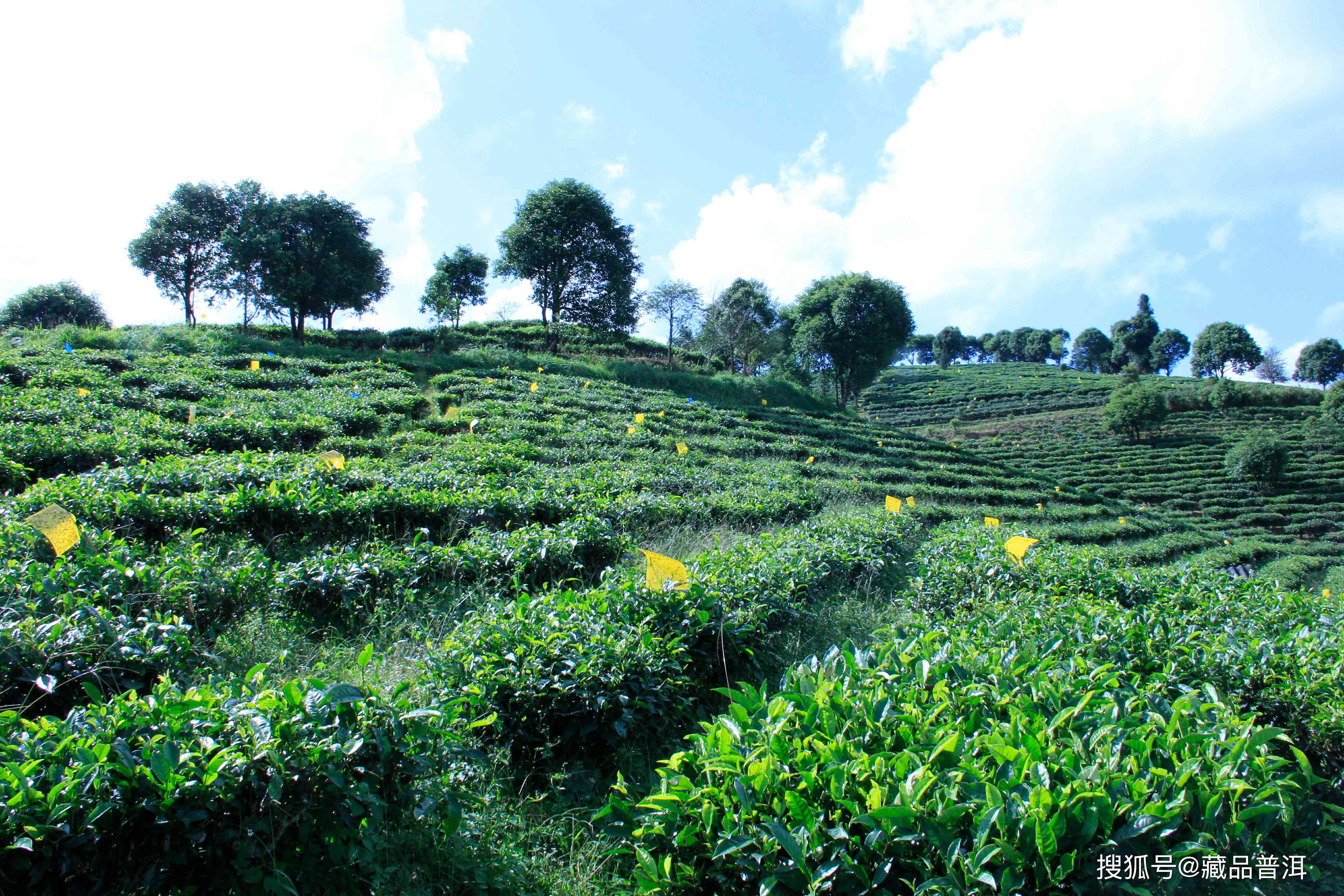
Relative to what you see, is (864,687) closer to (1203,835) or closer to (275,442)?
(1203,835)

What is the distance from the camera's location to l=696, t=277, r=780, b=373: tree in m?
34.4

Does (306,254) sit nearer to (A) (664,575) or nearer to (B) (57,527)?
(B) (57,527)

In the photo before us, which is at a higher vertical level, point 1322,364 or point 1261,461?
point 1322,364

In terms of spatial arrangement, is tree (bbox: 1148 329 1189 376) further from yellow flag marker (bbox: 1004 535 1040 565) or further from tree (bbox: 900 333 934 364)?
yellow flag marker (bbox: 1004 535 1040 565)

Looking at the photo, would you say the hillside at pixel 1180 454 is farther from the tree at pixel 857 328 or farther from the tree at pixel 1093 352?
the tree at pixel 1093 352

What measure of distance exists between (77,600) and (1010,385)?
63392 mm

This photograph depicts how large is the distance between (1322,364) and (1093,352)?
2036 centimetres

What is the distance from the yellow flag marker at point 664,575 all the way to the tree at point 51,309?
36248 mm

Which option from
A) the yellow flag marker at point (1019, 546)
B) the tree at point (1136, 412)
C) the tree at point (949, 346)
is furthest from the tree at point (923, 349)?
the yellow flag marker at point (1019, 546)

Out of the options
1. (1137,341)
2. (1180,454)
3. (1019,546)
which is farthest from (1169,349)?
(1019,546)

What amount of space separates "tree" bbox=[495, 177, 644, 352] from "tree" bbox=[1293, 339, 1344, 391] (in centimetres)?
6788

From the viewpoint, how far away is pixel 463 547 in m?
5.63

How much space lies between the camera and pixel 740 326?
113 feet

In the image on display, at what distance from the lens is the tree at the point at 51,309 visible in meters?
29.5
